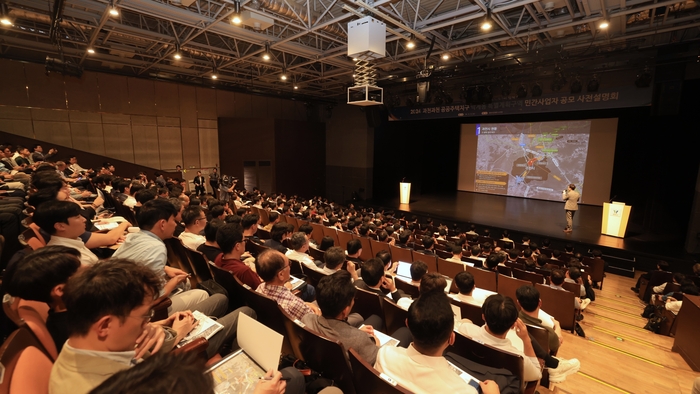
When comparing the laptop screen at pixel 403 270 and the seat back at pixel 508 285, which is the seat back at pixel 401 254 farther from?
the seat back at pixel 508 285

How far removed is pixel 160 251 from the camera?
2.37 metres

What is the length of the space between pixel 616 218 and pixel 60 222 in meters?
11.1

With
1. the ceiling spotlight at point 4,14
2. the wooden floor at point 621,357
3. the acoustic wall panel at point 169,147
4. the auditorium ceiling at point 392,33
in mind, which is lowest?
the wooden floor at point 621,357

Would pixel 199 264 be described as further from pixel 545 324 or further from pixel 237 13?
pixel 237 13

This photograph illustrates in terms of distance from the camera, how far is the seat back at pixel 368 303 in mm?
2805

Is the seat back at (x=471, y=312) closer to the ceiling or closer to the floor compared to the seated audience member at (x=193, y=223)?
closer to the floor

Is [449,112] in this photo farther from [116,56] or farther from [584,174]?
[116,56]

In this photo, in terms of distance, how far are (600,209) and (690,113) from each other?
4.26 metres

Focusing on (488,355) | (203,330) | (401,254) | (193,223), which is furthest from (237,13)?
(488,355)

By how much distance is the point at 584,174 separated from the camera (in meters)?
11.5

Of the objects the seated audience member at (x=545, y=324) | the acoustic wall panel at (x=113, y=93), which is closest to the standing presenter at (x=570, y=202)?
the seated audience member at (x=545, y=324)

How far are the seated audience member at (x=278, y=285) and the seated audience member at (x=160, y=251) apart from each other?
0.37m

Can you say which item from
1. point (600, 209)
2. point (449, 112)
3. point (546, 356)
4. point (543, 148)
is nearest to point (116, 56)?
point (449, 112)

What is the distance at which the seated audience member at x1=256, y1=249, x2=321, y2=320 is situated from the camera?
2271 millimetres
